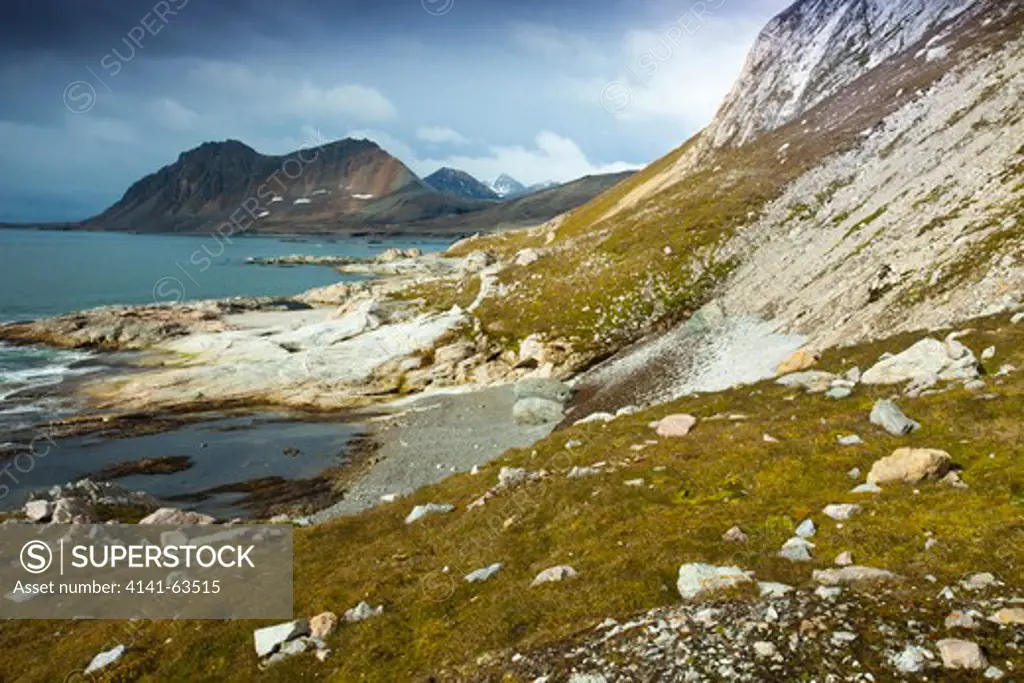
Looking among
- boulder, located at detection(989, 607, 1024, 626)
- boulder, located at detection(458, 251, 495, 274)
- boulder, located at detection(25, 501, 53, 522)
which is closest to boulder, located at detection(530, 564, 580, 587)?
boulder, located at detection(989, 607, 1024, 626)

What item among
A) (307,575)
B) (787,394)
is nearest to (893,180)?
(787,394)

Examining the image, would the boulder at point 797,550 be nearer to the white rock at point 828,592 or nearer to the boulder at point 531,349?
the white rock at point 828,592

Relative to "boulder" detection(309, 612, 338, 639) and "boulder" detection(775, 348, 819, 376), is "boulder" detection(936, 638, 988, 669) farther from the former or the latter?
"boulder" detection(775, 348, 819, 376)

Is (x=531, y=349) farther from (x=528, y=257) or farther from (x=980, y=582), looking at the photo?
(x=980, y=582)

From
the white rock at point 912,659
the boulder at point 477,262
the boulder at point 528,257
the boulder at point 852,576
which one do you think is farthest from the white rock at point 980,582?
the boulder at point 477,262

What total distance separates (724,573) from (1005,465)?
876 centimetres

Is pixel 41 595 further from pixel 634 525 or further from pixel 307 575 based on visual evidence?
pixel 634 525

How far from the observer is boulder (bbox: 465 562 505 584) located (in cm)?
1719

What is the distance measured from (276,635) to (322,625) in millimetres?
1289

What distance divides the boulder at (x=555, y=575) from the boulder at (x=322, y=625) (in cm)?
562

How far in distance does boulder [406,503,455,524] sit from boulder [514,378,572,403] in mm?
30135

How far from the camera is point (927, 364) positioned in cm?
2462

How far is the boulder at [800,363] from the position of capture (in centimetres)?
3338

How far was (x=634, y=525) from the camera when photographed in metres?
17.9
